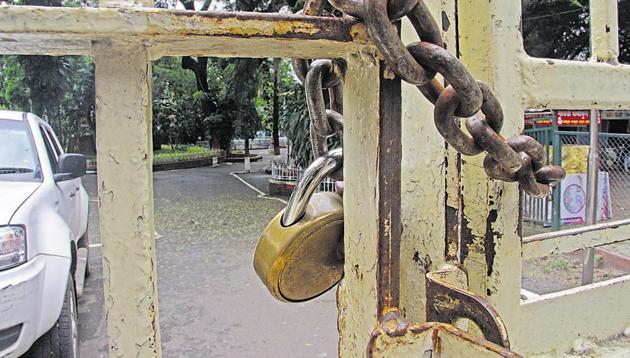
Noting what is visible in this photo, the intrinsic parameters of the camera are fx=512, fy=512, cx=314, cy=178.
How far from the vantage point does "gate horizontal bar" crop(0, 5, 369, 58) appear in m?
0.51

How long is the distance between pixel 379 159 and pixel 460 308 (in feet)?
0.78

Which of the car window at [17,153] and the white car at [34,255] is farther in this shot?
the car window at [17,153]

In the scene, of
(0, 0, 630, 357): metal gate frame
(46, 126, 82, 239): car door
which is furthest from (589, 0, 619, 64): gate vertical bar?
(46, 126, 82, 239): car door

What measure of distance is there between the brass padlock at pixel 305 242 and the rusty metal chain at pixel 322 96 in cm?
4

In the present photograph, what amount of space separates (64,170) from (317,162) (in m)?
3.19

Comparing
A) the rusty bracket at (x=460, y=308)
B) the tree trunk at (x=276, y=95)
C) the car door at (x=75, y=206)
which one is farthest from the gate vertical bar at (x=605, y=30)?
the tree trunk at (x=276, y=95)

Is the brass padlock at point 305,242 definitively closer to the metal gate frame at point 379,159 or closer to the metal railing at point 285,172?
the metal gate frame at point 379,159

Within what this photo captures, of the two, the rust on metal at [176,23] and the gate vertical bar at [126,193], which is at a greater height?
the rust on metal at [176,23]

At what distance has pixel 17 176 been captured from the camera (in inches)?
128

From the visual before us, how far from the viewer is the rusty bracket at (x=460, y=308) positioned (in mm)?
652

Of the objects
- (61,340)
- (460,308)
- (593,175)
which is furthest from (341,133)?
(593,175)

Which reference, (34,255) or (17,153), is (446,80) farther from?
(17,153)

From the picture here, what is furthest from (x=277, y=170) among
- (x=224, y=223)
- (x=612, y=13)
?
(x=612, y=13)

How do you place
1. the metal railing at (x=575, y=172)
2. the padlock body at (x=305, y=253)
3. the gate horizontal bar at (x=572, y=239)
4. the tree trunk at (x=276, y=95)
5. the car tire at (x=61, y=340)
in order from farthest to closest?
1. the tree trunk at (x=276, y=95)
2. the metal railing at (x=575, y=172)
3. the car tire at (x=61, y=340)
4. the gate horizontal bar at (x=572, y=239)
5. the padlock body at (x=305, y=253)
